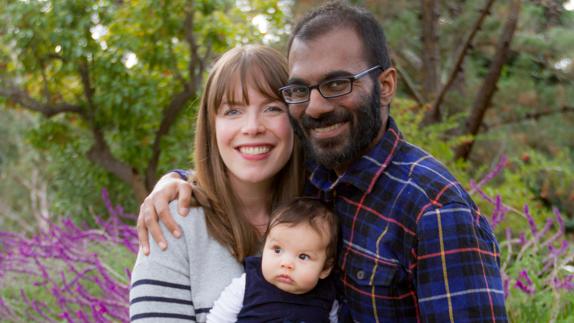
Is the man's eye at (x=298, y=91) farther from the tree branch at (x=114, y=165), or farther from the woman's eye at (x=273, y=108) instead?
the tree branch at (x=114, y=165)

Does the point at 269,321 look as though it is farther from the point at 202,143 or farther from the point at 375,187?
the point at 202,143

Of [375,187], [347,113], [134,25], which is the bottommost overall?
[134,25]

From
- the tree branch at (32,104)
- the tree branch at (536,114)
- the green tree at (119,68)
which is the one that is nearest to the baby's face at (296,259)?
the green tree at (119,68)

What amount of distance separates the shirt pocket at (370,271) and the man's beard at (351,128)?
31cm

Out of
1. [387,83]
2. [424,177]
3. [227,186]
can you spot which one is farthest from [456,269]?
[227,186]

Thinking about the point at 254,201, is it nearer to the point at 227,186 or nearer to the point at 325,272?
the point at 227,186

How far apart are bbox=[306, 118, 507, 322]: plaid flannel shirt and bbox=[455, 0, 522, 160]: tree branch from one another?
160 inches

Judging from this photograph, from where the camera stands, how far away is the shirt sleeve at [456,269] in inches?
62.6

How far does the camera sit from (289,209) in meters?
2.10

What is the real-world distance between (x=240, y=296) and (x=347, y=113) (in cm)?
70

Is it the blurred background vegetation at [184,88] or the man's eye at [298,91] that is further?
the blurred background vegetation at [184,88]

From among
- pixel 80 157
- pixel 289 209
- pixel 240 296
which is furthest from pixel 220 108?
pixel 80 157

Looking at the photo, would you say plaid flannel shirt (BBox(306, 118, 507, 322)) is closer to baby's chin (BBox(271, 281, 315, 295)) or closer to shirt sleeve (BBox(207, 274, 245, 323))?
baby's chin (BBox(271, 281, 315, 295))

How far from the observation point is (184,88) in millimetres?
6426
